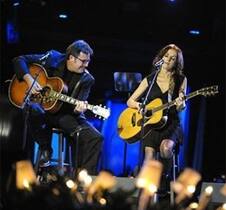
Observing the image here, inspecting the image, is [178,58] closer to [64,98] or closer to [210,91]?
[210,91]

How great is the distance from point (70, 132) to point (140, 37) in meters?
3.08

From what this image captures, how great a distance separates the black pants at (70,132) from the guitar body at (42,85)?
73 millimetres

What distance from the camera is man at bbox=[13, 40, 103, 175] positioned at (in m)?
5.02

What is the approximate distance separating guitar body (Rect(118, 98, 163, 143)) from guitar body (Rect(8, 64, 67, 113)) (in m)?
0.85

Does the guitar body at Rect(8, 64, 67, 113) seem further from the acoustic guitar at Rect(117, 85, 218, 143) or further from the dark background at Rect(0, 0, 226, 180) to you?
the dark background at Rect(0, 0, 226, 180)

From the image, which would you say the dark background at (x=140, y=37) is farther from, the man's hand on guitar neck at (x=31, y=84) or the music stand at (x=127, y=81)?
the man's hand on guitar neck at (x=31, y=84)

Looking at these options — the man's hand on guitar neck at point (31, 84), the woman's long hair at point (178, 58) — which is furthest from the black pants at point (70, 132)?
the woman's long hair at point (178, 58)

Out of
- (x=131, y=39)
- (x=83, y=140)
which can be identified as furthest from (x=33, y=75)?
(x=131, y=39)

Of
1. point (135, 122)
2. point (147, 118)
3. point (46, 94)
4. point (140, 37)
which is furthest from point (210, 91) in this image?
point (140, 37)

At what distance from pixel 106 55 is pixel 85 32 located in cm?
48

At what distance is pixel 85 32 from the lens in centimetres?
767

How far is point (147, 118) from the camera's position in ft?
17.1

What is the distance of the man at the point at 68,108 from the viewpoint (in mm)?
5020

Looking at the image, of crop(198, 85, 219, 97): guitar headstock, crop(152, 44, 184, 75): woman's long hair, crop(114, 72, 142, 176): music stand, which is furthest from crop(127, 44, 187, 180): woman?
crop(114, 72, 142, 176): music stand
